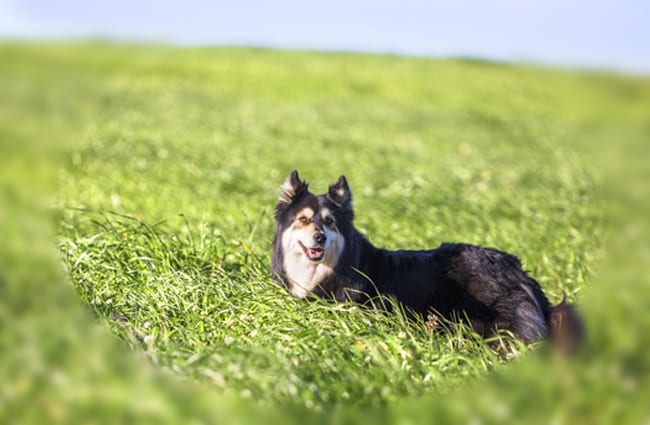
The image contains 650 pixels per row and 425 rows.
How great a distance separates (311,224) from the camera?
5.73 m

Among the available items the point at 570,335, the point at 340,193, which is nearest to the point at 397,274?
the point at 340,193

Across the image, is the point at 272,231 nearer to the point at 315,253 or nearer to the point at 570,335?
the point at 315,253

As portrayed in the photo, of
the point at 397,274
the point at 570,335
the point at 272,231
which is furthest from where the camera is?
the point at 272,231

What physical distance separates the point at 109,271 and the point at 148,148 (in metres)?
8.43

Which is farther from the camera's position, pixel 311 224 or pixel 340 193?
pixel 340 193

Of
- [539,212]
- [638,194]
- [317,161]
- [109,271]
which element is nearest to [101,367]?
[109,271]

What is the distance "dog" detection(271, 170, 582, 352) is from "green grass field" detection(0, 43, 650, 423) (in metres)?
0.28

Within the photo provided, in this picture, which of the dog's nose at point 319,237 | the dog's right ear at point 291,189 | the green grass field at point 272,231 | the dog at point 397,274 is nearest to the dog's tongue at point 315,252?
the dog at point 397,274

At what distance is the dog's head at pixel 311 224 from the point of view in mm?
5715

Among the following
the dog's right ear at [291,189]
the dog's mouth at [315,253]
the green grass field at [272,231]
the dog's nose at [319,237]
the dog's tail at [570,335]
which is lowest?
the green grass field at [272,231]

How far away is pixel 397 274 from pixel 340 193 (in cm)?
82

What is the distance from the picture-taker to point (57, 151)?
15664 millimetres

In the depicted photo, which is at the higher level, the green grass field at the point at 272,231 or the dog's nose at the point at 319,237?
the dog's nose at the point at 319,237

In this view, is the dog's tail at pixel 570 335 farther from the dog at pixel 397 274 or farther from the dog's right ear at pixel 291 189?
the dog's right ear at pixel 291 189
